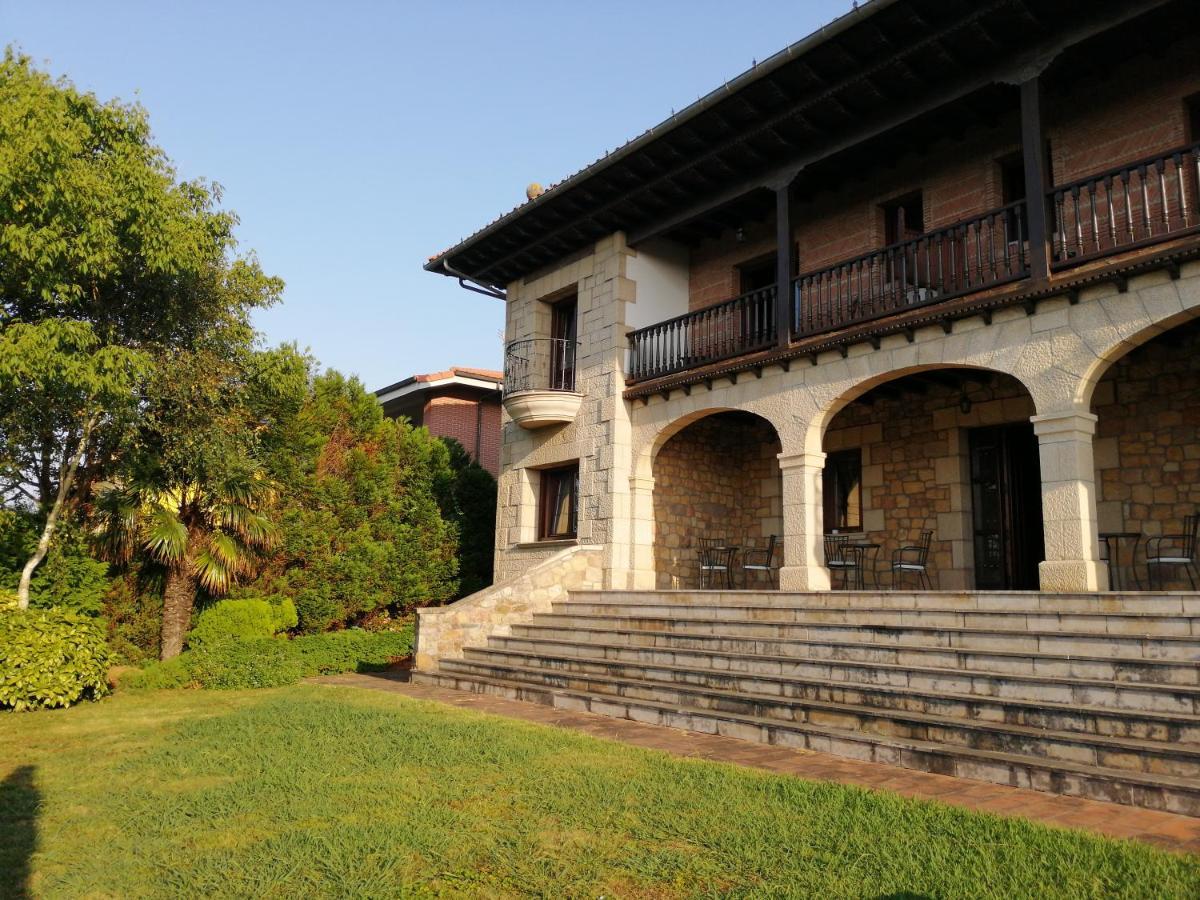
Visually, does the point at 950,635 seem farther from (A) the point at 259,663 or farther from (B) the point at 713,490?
(A) the point at 259,663

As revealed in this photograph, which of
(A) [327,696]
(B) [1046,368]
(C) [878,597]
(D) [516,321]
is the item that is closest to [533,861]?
(C) [878,597]

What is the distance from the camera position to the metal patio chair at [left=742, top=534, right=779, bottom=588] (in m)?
12.3

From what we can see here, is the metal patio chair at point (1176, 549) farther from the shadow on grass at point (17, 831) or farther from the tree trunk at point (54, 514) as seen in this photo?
the tree trunk at point (54, 514)

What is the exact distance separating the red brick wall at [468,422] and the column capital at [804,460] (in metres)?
9.93

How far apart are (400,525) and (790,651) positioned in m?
7.57

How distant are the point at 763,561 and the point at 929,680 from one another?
6.32 meters

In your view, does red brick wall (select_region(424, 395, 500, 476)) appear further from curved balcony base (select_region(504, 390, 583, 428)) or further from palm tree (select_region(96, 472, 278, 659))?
palm tree (select_region(96, 472, 278, 659))

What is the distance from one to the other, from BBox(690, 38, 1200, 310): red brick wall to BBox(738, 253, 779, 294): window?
12 centimetres

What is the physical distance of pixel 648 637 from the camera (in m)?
9.16

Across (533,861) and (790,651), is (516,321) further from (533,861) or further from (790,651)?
(533,861)

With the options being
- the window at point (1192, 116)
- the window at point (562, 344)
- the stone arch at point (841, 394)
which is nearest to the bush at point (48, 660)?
the window at point (562, 344)

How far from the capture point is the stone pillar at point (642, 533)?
11.9 m

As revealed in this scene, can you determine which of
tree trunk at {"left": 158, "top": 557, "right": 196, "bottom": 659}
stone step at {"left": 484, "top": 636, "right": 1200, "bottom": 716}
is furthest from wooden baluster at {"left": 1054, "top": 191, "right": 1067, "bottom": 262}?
tree trunk at {"left": 158, "top": 557, "right": 196, "bottom": 659}

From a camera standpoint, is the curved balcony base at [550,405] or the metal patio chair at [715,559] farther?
the curved balcony base at [550,405]
